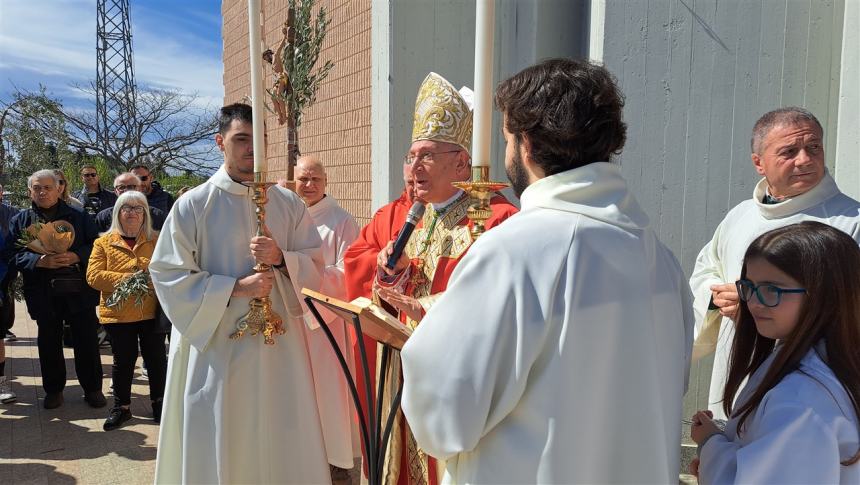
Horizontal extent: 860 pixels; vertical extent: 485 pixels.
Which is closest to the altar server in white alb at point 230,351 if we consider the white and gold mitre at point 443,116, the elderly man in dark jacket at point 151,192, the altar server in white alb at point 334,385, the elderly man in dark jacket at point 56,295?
the altar server in white alb at point 334,385

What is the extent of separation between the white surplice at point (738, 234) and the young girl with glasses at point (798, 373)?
1145mm

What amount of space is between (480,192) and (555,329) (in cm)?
48

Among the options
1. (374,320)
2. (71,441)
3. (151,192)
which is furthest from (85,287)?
(374,320)

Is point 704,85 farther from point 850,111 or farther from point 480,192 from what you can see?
point 480,192

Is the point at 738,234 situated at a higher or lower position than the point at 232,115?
lower

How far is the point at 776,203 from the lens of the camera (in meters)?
2.92

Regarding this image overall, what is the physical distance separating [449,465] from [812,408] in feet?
2.74

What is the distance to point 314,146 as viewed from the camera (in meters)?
7.37

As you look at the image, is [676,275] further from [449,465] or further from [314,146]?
[314,146]

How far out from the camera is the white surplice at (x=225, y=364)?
3029mm

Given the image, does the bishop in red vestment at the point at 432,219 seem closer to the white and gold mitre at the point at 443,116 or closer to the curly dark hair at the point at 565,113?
the white and gold mitre at the point at 443,116

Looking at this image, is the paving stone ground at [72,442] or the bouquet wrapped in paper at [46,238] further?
the bouquet wrapped in paper at [46,238]

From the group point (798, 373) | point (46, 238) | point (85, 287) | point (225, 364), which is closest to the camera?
point (798, 373)

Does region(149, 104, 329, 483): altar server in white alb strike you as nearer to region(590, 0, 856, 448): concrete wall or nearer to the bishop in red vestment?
the bishop in red vestment
